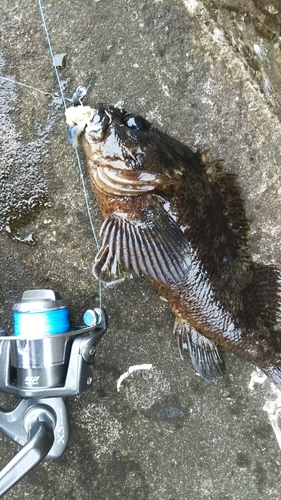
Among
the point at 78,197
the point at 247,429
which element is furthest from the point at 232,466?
the point at 78,197

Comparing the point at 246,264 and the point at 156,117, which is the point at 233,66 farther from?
the point at 246,264

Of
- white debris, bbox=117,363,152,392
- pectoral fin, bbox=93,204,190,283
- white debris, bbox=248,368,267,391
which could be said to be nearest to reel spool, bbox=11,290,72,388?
pectoral fin, bbox=93,204,190,283

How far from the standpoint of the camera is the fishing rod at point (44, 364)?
2.15 m

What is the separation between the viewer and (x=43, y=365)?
7.19 ft

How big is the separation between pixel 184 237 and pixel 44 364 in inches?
38.0

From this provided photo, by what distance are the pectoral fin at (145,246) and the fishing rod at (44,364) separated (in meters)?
0.34

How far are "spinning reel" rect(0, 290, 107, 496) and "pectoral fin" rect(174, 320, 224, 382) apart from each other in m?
0.52

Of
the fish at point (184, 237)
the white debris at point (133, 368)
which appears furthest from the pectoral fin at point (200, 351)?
Result: the white debris at point (133, 368)

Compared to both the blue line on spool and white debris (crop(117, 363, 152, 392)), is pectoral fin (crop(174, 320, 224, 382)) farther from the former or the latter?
the blue line on spool

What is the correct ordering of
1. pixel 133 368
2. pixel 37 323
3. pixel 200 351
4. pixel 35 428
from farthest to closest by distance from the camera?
1. pixel 133 368
2. pixel 200 351
3. pixel 37 323
4. pixel 35 428

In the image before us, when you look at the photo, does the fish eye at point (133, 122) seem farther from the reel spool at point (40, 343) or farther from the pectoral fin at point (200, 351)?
the pectoral fin at point (200, 351)

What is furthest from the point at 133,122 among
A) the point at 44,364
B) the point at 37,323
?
the point at 44,364

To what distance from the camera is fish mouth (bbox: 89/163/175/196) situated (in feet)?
6.80

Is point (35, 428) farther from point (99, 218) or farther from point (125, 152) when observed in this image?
point (125, 152)
